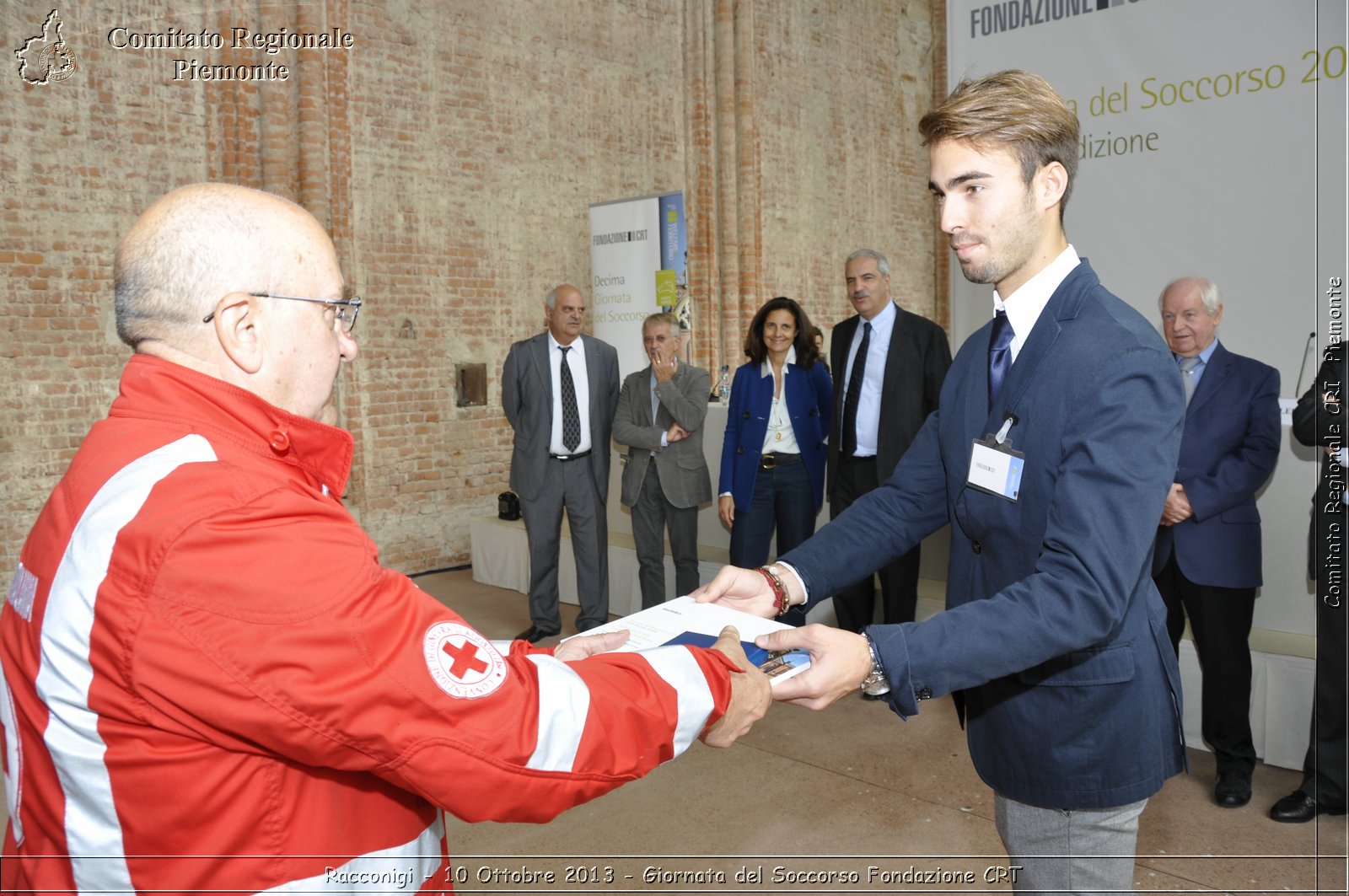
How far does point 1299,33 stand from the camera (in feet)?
12.4

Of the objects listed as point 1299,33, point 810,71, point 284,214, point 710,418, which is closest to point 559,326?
point 710,418

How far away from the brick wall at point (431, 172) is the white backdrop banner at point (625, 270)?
2.12 ft

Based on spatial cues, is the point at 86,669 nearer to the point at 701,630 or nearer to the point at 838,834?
the point at 701,630

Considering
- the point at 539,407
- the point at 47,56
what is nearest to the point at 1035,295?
the point at 539,407

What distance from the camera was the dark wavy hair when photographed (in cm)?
532

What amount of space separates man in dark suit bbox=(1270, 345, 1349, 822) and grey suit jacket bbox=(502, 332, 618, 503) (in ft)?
11.8

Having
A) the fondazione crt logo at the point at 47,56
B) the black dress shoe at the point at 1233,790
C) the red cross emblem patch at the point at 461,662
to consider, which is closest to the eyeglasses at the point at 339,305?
the red cross emblem patch at the point at 461,662

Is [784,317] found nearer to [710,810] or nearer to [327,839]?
[710,810]

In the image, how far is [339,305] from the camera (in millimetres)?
1308

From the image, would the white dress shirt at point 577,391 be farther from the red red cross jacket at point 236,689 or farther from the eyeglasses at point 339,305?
the red red cross jacket at point 236,689

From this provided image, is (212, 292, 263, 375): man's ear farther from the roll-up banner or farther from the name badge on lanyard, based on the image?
the roll-up banner

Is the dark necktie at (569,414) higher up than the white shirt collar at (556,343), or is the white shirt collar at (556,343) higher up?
the white shirt collar at (556,343)

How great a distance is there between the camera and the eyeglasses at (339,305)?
1214 mm

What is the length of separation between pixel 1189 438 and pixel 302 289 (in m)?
3.48
